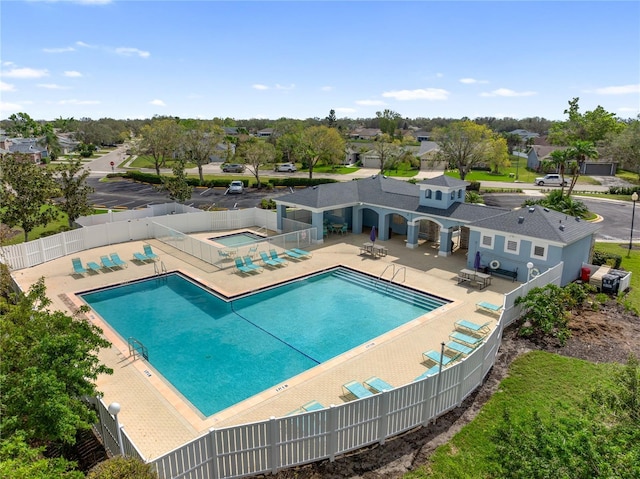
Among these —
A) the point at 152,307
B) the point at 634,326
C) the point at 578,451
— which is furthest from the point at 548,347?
the point at 152,307

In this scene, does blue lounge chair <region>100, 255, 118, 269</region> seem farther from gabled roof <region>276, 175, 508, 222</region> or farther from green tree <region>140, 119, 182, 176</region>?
green tree <region>140, 119, 182, 176</region>

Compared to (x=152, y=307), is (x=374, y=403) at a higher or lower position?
higher

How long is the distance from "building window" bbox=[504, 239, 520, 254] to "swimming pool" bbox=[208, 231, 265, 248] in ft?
55.7

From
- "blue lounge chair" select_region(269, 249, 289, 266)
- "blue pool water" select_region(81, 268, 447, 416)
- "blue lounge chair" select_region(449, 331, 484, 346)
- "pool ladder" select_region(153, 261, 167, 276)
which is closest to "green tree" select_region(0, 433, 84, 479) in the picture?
"blue pool water" select_region(81, 268, 447, 416)

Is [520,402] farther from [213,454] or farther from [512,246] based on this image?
[512,246]

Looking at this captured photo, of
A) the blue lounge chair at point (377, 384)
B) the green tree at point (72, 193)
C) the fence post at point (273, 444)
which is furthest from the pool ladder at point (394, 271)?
the green tree at point (72, 193)

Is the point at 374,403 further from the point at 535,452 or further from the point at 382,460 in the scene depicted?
the point at 535,452

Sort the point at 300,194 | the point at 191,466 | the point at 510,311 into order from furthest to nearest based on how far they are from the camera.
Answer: the point at 300,194 → the point at 510,311 → the point at 191,466

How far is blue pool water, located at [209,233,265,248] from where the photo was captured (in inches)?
1251

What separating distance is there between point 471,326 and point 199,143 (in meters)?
46.9

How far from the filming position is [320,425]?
10117 millimetres

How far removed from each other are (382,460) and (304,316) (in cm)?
978

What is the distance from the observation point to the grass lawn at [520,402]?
10.2m

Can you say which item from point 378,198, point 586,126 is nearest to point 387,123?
point 586,126
